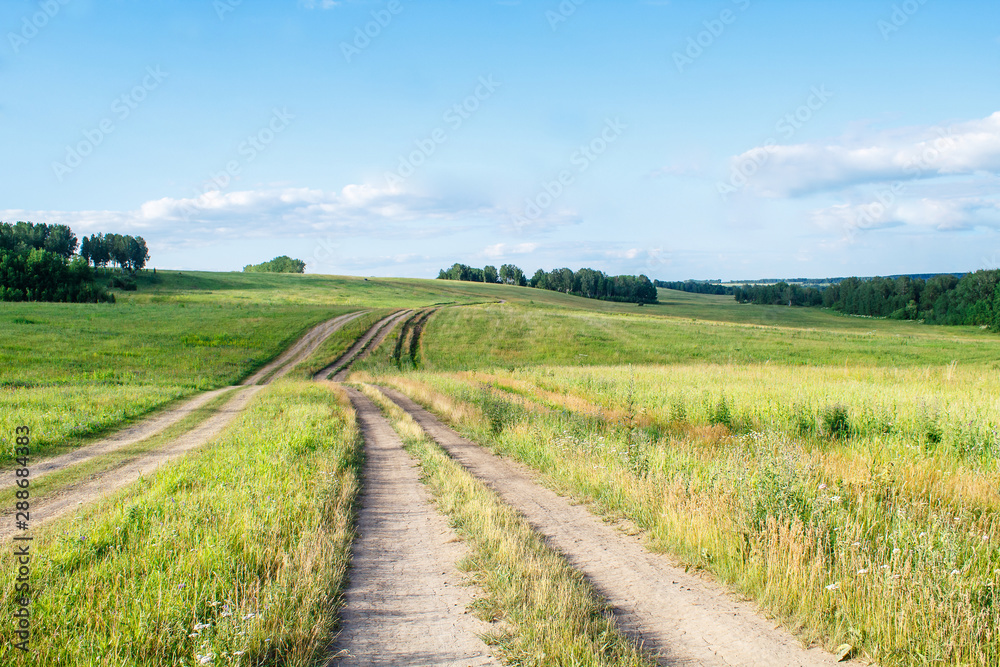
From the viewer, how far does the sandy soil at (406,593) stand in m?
4.08

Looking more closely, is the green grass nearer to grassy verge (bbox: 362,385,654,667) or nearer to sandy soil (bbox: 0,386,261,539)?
sandy soil (bbox: 0,386,261,539)

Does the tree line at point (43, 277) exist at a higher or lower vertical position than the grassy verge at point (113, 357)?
higher

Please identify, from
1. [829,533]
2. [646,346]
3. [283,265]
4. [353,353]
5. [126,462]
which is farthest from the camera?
[283,265]

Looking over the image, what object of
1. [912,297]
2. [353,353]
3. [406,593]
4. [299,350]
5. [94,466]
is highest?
[912,297]

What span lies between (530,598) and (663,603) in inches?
49.6

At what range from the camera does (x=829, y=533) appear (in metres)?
5.63

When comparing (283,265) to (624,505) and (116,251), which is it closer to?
(116,251)

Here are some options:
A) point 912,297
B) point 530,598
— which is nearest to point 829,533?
point 530,598

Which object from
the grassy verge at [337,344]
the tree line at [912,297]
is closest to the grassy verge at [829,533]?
the grassy verge at [337,344]

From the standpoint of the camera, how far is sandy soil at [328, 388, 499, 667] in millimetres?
4082

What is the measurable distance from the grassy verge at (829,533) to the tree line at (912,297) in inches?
4267

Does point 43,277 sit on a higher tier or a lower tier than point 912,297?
lower

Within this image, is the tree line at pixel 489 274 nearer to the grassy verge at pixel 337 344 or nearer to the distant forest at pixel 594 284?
the distant forest at pixel 594 284

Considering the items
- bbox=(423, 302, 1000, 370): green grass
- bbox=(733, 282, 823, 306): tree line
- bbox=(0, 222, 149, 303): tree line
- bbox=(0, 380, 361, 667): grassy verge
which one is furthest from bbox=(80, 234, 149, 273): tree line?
bbox=(733, 282, 823, 306): tree line
